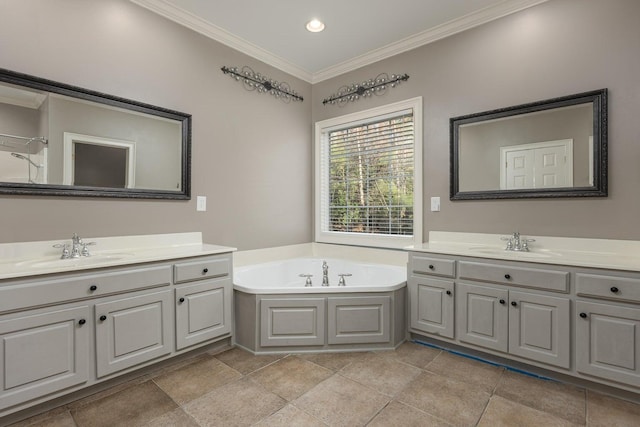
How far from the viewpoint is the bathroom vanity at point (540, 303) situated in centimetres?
185

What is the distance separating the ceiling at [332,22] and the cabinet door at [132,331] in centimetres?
223

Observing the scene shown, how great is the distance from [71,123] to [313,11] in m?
1.99

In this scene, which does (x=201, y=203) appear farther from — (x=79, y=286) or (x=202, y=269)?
(x=79, y=286)

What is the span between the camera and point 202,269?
7.80ft

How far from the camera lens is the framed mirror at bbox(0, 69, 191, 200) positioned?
77.0 inches

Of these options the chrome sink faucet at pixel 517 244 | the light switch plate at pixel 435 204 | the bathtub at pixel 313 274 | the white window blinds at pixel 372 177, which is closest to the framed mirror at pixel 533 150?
the light switch plate at pixel 435 204

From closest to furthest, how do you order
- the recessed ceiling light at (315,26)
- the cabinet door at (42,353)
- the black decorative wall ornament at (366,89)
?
the cabinet door at (42,353) → the recessed ceiling light at (315,26) → the black decorative wall ornament at (366,89)

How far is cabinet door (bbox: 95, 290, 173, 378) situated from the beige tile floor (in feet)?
0.58

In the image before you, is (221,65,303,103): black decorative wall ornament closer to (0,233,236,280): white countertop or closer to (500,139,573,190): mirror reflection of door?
(0,233,236,280): white countertop

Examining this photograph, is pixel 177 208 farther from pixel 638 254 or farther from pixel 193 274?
pixel 638 254

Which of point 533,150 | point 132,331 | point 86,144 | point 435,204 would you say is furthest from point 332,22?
point 132,331

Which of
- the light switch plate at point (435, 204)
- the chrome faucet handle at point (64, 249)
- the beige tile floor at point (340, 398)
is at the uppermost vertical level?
the light switch plate at point (435, 204)

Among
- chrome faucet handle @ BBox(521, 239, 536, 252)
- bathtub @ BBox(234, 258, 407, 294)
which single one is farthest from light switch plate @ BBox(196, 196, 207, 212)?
chrome faucet handle @ BBox(521, 239, 536, 252)

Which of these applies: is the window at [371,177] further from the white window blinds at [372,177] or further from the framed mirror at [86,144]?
the framed mirror at [86,144]
